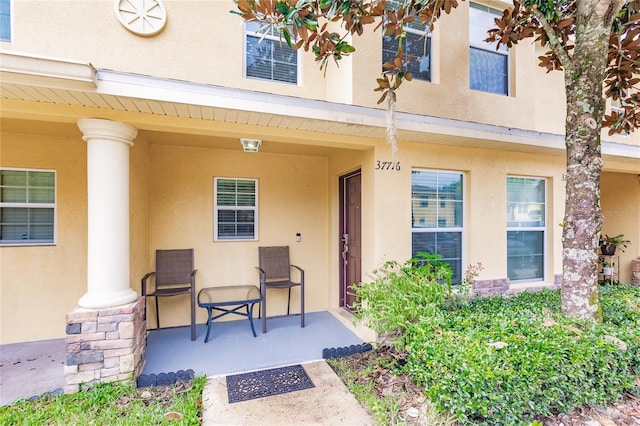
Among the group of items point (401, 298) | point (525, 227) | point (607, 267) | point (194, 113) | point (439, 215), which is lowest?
point (607, 267)

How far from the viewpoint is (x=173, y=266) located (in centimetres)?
452

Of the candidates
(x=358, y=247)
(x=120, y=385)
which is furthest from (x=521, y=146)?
(x=120, y=385)

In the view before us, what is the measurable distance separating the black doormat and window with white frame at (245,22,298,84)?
382 cm

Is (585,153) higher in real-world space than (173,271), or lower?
higher

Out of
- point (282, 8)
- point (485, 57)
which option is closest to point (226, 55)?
point (282, 8)

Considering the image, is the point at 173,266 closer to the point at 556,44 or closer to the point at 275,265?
the point at 275,265

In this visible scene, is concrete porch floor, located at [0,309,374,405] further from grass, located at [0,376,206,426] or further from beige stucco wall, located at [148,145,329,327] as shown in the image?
beige stucco wall, located at [148,145,329,327]

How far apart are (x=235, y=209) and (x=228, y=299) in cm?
149

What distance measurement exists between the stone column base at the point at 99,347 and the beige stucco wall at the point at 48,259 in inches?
66.5

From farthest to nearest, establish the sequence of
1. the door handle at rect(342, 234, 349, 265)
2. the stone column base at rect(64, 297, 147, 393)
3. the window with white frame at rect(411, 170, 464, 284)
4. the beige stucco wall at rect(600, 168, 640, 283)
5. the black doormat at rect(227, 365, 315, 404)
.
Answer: the beige stucco wall at rect(600, 168, 640, 283), the door handle at rect(342, 234, 349, 265), the window with white frame at rect(411, 170, 464, 284), the black doormat at rect(227, 365, 315, 404), the stone column base at rect(64, 297, 147, 393)

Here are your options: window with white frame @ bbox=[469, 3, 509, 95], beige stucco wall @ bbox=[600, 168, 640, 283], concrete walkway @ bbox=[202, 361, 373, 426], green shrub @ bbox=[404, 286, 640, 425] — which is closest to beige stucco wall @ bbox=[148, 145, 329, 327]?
concrete walkway @ bbox=[202, 361, 373, 426]

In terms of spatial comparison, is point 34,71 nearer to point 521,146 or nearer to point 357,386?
point 357,386

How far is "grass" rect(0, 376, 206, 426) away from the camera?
2.44 metres

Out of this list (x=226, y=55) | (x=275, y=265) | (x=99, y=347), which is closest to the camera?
(x=99, y=347)
